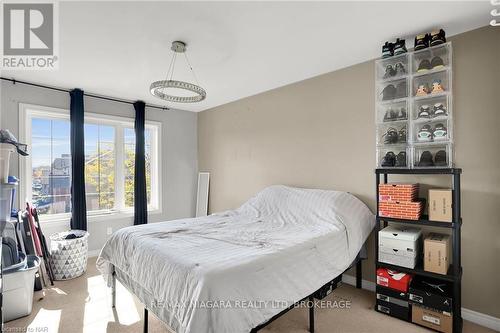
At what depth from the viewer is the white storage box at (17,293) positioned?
7.31 feet

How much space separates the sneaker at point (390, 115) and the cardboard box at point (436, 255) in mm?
1118

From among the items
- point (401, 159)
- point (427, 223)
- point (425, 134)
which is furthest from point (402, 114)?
point (427, 223)

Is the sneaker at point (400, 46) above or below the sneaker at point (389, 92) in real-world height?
above

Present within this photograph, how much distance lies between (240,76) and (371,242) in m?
2.49

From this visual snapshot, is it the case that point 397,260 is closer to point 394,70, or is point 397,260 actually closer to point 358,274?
point 358,274

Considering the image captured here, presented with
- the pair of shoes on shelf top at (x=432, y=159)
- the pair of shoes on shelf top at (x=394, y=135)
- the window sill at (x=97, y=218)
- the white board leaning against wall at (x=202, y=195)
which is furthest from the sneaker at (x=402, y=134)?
the window sill at (x=97, y=218)

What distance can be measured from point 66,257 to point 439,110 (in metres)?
4.19

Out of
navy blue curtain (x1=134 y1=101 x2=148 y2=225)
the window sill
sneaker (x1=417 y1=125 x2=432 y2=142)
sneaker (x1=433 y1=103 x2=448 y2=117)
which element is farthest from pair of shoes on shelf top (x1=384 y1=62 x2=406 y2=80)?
the window sill

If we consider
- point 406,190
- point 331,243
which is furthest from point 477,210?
point 331,243

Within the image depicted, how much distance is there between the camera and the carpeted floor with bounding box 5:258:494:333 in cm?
211

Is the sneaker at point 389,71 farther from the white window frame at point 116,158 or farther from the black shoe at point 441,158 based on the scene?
the white window frame at point 116,158

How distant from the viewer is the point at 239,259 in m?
1.63

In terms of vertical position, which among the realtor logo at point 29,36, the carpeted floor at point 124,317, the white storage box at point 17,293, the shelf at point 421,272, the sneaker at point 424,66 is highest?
the realtor logo at point 29,36

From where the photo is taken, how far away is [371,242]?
9.21 ft
